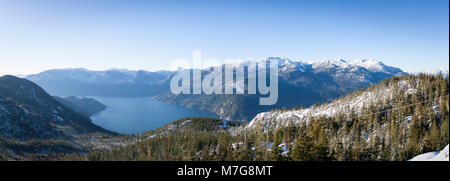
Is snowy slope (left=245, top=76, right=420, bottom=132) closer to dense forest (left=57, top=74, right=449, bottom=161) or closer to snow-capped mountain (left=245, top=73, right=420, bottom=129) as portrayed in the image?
snow-capped mountain (left=245, top=73, right=420, bottom=129)

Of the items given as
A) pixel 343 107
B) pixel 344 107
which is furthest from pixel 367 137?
pixel 343 107

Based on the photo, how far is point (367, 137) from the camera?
2591 inches

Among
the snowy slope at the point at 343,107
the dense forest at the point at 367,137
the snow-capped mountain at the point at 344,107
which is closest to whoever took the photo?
the dense forest at the point at 367,137

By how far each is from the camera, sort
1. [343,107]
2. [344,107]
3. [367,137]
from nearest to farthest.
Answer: [367,137] < [344,107] < [343,107]

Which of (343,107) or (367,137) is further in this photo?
(343,107)

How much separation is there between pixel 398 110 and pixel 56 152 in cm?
17397

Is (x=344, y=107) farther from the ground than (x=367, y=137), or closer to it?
farther from the ground

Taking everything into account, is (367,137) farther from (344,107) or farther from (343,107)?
(343,107)

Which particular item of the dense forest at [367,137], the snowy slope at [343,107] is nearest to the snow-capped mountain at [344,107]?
the snowy slope at [343,107]

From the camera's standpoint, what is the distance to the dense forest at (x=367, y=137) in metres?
38.8

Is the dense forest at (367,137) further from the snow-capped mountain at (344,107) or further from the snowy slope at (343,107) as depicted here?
the snowy slope at (343,107)

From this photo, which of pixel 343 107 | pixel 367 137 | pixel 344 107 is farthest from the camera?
pixel 343 107

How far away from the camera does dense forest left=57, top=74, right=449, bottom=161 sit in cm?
3875
